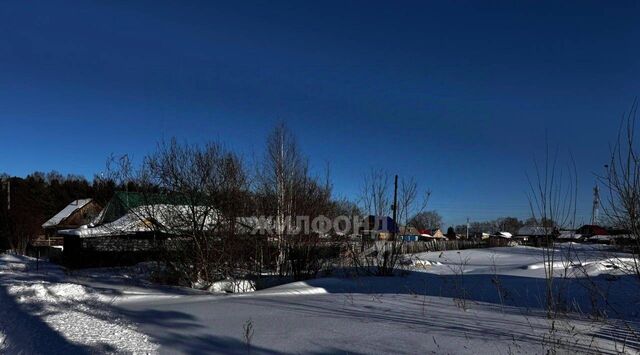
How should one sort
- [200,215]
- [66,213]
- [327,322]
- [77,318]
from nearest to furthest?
[327,322] < [77,318] < [200,215] < [66,213]

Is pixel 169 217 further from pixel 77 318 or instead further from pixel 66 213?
pixel 66 213

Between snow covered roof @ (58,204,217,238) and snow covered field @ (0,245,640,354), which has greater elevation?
snow covered roof @ (58,204,217,238)

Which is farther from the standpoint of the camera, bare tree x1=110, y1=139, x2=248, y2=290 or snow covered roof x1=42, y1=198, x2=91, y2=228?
snow covered roof x1=42, y1=198, x2=91, y2=228

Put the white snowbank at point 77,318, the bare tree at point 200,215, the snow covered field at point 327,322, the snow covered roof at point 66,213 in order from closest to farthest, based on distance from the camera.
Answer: the snow covered field at point 327,322 < the white snowbank at point 77,318 < the bare tree at point 200,215 < the snow covered roof at point 66,213

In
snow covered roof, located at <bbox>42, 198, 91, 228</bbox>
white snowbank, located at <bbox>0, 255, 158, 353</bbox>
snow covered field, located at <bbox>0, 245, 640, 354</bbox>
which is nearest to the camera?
snow covered field, located at <bbox>0, 245, 640, 354</bbox>

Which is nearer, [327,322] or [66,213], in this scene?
[327,322]

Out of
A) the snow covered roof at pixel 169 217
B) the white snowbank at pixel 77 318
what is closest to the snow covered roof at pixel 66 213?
the snow covered roof at pixel 169 217

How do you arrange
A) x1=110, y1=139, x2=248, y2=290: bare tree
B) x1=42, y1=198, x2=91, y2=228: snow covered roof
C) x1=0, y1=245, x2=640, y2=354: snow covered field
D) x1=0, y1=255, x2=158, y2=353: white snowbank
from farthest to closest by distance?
x1=42, y1=198, x2=91, y2=228: snow covered roof → x1=110, y1=139, x2=248, y2=290: bare tree → x1=0, y1=255, x2=158, y2=353: white snowbank → x1=0, y1=245, x2=640, y2=354: snow covered field

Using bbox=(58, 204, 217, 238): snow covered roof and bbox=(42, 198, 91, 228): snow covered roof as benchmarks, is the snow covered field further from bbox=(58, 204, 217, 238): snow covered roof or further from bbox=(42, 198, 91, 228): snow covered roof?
bbox=(42, 198, 91, 228): snow covered roof

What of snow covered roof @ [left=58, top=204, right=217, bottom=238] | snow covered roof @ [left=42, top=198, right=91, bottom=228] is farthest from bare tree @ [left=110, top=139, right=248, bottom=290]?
snow covered roof @ [left=42, top=198, right=91, bottom=228]

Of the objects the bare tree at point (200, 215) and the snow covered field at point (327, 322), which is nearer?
the snow covered field at point (327, 322)

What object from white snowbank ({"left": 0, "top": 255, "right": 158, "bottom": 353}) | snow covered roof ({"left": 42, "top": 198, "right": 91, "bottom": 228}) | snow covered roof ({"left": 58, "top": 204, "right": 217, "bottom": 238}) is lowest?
white snowbank ({"left": 0, "top": 255, "right": 158, "bottom": 353})

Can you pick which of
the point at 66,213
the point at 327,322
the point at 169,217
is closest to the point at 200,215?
the point at 169,217

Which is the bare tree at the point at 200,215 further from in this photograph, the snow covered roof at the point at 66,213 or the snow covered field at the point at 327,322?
the snow covered roof at the point at 66,213
